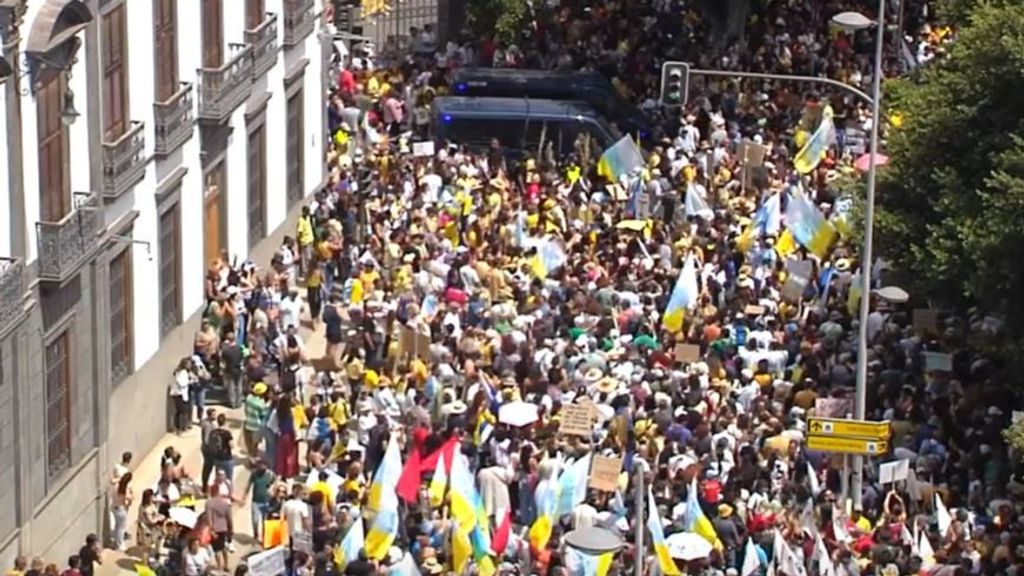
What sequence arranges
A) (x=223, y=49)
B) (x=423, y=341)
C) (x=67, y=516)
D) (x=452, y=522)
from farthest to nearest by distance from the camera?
(x=223, y=49) < (x=423, y=341) < (x=67, y=516) < (x=452, y=522)

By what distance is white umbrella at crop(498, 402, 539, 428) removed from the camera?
40.1 meters

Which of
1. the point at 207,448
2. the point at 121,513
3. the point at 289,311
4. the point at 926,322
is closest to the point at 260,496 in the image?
the point at 207,448

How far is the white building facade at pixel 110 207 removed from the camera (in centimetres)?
3772

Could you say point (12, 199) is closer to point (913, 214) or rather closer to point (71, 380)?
point (71, 380)

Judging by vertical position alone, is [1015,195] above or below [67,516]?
above

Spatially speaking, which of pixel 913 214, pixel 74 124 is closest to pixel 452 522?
pixel 74 124

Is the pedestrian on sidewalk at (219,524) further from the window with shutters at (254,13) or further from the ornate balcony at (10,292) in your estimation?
the window with shutters at (254,13)

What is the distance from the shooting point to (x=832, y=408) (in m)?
40.3

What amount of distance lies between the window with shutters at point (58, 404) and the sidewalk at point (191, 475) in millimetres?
1121

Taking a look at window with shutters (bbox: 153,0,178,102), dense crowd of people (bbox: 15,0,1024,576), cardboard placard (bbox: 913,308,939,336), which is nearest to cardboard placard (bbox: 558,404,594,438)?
dense crowd of people (bbox: 15,0,1024,576)

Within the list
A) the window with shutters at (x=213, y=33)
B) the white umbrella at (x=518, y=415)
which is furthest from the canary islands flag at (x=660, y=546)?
the window with shutters at (x=213, y=33)

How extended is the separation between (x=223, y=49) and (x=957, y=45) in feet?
35.5

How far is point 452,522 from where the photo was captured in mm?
36781

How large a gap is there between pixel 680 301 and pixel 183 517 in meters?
9.08
